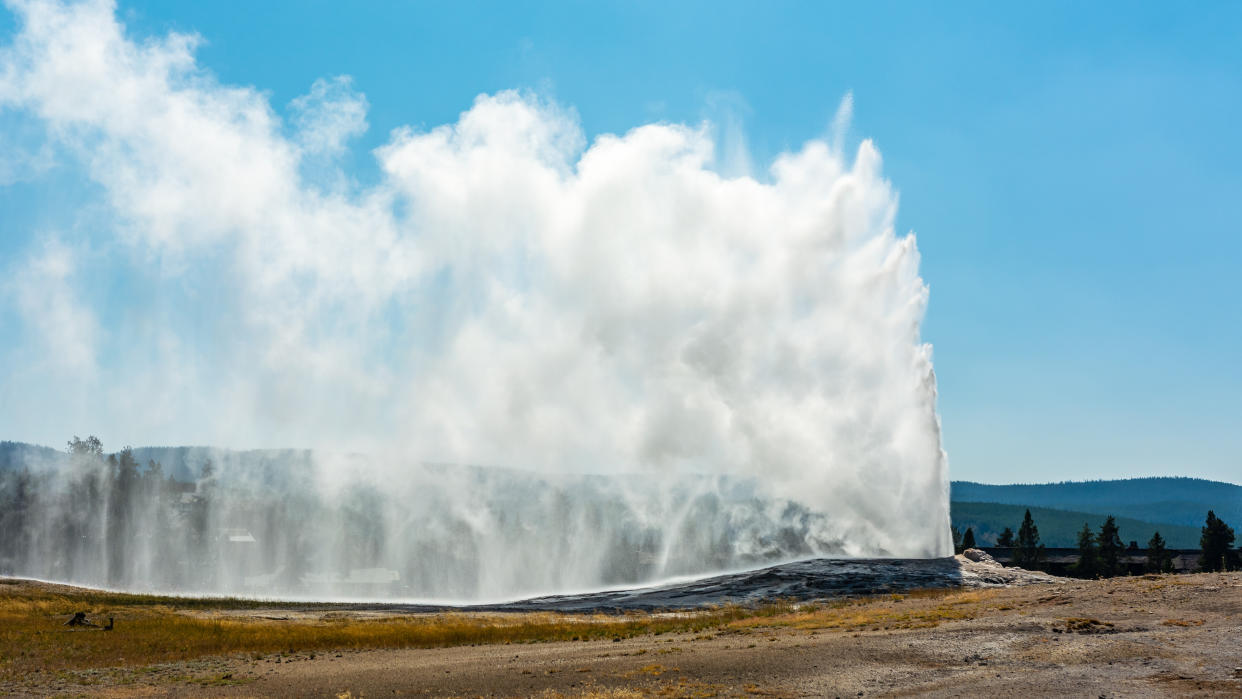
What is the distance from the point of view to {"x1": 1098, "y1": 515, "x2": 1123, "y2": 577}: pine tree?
99.5 meters

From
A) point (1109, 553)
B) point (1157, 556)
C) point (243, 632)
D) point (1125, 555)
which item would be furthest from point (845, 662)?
point (1125, 555)

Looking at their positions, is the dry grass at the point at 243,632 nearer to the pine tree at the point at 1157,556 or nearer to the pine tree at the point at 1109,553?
the pine tree at the point at 1109,553

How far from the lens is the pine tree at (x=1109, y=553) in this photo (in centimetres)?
9950

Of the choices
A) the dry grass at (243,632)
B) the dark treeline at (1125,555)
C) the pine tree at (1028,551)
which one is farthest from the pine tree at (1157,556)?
the dry grass at (243,632)

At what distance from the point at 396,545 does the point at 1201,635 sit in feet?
411

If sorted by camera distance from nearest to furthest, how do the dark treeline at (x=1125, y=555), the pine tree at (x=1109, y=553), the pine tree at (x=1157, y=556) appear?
the dark treeline at (x=1125, y=555) → the pine tree at (x=1109, y=553) → the pine tree at (x=1157, y=556)

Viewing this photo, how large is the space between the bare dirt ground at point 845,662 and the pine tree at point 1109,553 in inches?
2462

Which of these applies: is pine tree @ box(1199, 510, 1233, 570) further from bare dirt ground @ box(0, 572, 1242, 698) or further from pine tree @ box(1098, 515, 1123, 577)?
bare dirt ground @ box(0, 572, 1242, 698)

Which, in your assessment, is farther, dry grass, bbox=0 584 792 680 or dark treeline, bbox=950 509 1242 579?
dark treeline, bbox=950 509 1242 579

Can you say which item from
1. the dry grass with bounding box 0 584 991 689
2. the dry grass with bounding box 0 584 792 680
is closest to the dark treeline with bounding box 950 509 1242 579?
the dry grass with bounding box 0 584 991 689

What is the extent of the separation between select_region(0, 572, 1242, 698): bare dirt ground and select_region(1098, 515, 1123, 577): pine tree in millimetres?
62528

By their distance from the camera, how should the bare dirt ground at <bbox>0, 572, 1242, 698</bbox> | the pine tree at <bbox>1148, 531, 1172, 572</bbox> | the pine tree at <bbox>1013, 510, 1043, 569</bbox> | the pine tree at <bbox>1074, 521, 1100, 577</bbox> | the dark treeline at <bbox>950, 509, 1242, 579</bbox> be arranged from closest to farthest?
1. the bare dirt ground at <bbox>0, 572, 1242, 698</bbox>
2. the dark treeline at <bbox>950, 509, 1242, 579</bbox>
3. the pine tree at <bbox>1074, 521, 1100, 577</bbox>
4. the pine tree at <bbox>1148, 531, 1172, 572</bbox>
5. the pine tree at <bbox>1013, 510, 1043, 569</bbox>

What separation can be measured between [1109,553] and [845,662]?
294 feet

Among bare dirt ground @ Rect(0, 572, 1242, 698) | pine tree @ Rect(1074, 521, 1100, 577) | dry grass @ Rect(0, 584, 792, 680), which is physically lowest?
pine tree @ Rect(1074, 521, 1100, 577)
